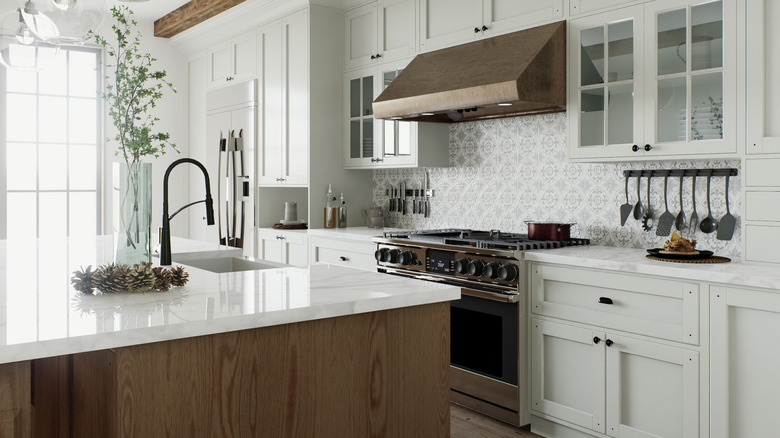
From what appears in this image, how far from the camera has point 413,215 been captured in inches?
→ 195

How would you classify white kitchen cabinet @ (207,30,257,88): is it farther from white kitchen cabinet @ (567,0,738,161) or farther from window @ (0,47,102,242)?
white kitchen cabinet @ (567,0,738,161)

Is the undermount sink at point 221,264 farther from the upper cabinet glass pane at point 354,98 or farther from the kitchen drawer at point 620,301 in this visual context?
the upper cabinet glass pane at point 354,98

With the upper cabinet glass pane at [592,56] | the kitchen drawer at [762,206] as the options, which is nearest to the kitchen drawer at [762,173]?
the kitchen drawer at [762,206]

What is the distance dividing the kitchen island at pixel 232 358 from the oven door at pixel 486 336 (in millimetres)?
1299

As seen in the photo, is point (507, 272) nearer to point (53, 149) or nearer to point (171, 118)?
point (171, 118)

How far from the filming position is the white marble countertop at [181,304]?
1.44 metres

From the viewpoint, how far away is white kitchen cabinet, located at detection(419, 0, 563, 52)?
3.54 m

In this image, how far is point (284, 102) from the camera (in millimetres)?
5176

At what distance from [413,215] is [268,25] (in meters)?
1.97

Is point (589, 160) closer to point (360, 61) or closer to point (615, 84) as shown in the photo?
point (615, 84)

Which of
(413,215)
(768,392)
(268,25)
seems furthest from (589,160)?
(268,25)

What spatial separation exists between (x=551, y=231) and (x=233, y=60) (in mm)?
3542

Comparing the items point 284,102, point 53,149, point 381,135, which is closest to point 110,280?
point 381,135

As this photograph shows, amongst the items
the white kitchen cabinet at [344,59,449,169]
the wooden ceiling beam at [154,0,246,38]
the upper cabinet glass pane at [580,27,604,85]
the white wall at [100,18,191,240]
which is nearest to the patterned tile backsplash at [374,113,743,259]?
the white kitchen cabinet at [344,59,449,169]
